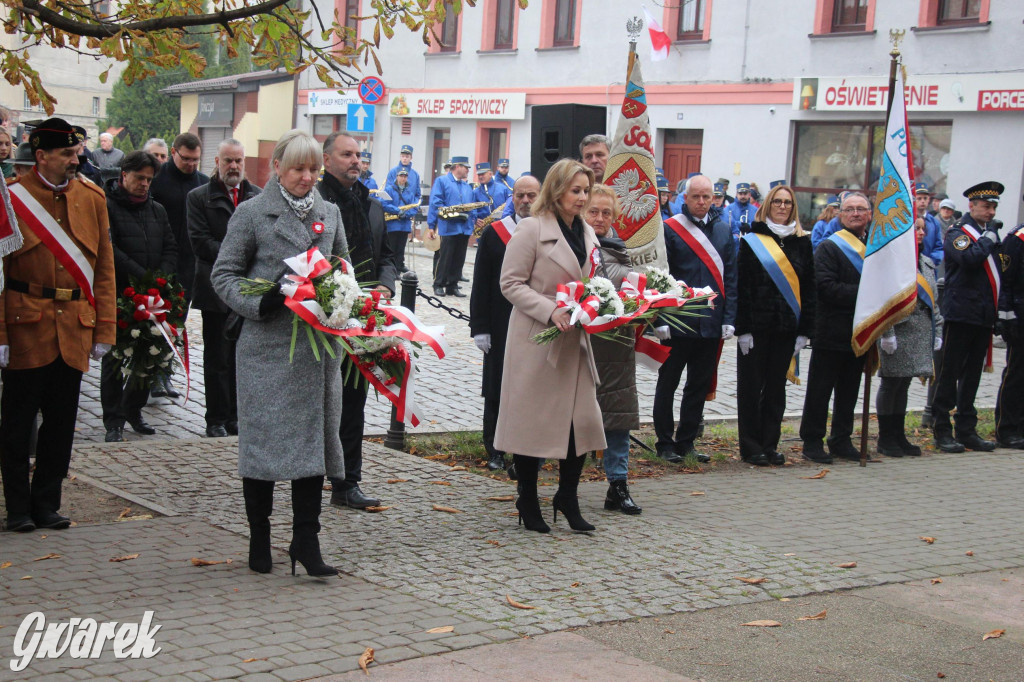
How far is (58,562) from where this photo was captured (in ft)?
19.3

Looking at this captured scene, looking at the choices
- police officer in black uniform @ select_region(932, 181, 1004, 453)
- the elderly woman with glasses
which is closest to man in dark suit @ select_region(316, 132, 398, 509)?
the elderly woman with glasses

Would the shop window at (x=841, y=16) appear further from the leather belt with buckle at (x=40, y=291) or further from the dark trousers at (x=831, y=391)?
the leather belt with buckle at (x=40, y=291)

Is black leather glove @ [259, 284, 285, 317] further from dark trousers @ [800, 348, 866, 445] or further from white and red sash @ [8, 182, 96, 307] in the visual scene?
dark trousers @ [800, 348, 866, 445]

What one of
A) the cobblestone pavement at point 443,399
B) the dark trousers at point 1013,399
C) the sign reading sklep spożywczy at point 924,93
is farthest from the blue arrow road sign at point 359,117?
the dark trousers at point 1013,399

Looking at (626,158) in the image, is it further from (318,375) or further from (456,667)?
(456,667)

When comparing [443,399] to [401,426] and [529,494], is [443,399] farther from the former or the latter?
[529,494]

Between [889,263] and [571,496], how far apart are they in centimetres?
388

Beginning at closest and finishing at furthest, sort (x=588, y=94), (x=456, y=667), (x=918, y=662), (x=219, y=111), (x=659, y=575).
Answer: (x=456, y=667) < (x=918, y=662) < (x=659, y=575) < (x=588, y=94) < (x=219, y=111)

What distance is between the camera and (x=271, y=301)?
18.2ft

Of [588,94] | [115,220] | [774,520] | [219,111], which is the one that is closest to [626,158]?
[774,520]

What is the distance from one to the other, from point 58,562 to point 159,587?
67cm

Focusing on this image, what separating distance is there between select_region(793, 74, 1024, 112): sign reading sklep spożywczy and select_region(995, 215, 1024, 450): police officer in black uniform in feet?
38.3

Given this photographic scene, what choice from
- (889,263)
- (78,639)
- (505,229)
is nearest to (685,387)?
(889,263)

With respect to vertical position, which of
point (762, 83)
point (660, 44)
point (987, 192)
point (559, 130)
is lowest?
point (987, 192)
